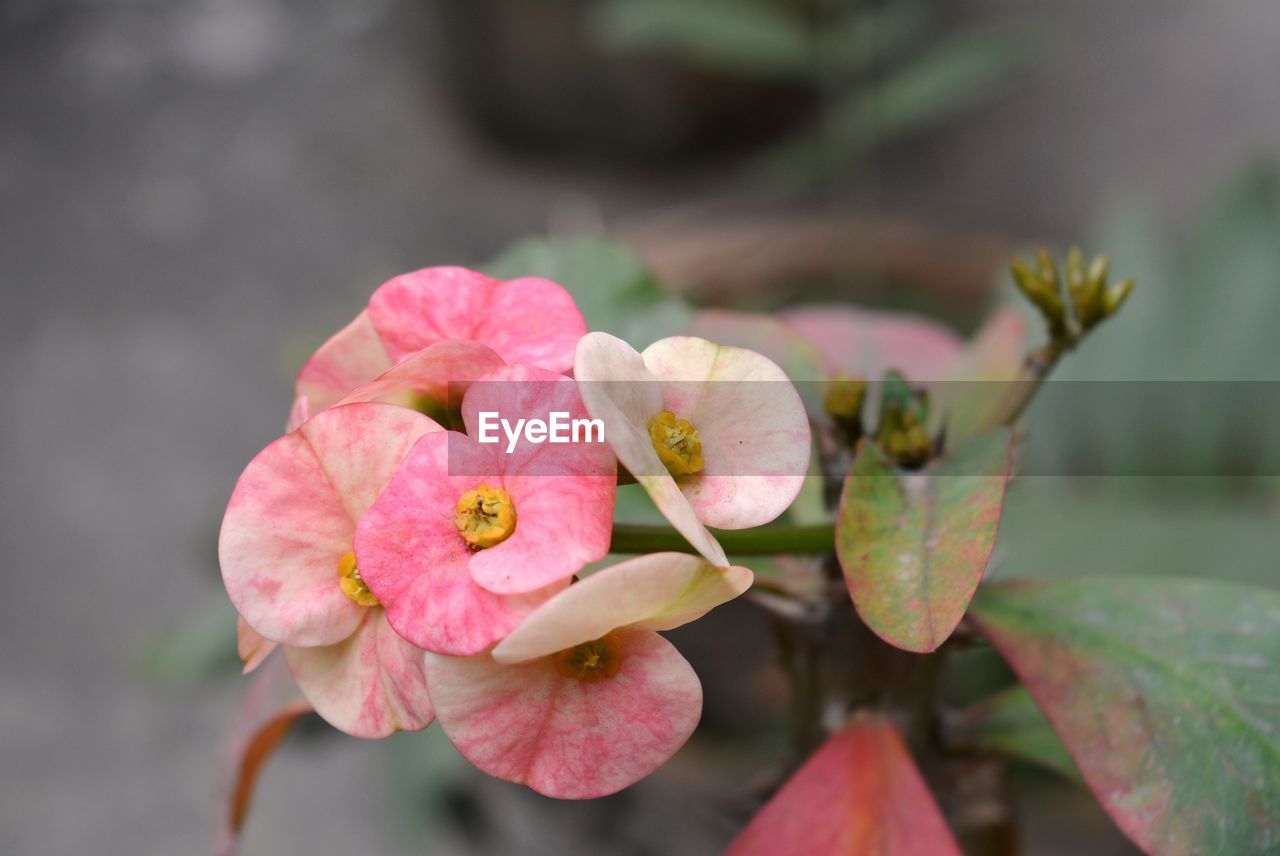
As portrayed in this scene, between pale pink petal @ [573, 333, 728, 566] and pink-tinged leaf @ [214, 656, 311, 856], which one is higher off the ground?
pale pink petal @ [573, 333, 728, 566]

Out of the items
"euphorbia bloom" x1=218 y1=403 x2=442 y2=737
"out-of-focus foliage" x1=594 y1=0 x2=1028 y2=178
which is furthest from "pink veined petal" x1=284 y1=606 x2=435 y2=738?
"out-of-focus foliage" x1=594 y1=0 x2=1028 y2=178

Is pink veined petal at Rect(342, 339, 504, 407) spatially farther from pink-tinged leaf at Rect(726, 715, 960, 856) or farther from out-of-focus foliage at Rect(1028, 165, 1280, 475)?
out-of-focus foliage at Rect(1028, 165, 1280, 475)

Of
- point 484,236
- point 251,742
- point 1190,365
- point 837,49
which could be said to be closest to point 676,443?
point 251,742

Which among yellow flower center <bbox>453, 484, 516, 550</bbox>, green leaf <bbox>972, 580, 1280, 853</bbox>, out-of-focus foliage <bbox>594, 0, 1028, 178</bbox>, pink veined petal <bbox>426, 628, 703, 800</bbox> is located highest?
out-of-focus foliage <bbox>594, 0, 1028, 178</bbox>

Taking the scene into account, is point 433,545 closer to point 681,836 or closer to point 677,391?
point 677,391

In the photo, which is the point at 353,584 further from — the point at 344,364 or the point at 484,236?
the point at 484,236

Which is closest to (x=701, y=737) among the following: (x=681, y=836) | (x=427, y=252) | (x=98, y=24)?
(x=681, y=836)
